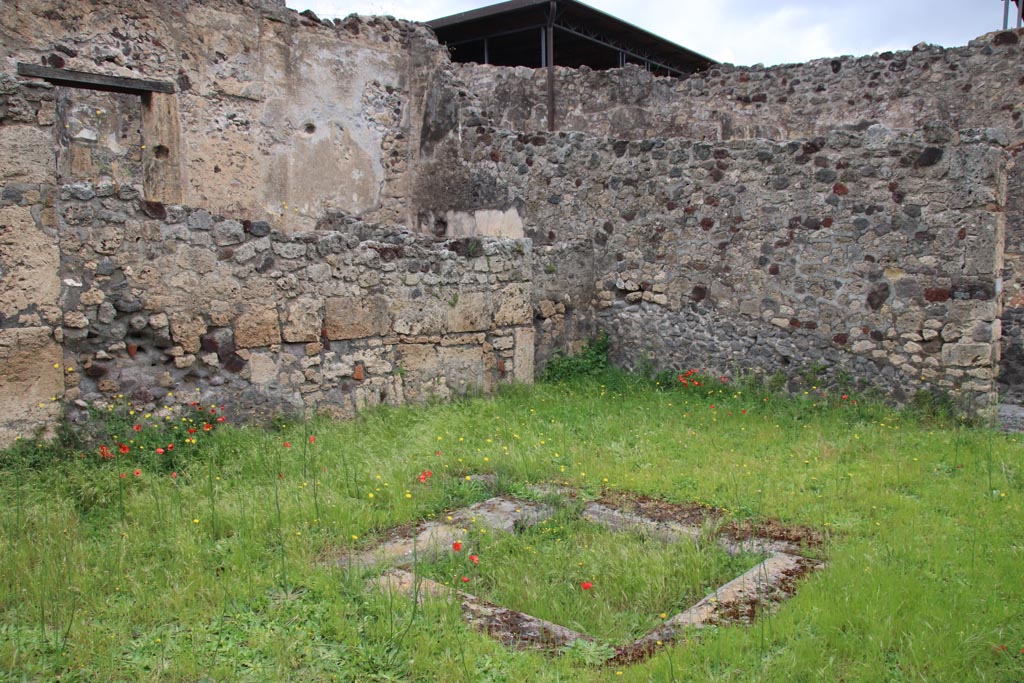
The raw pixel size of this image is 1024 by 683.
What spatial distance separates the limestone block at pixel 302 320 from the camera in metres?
5.97

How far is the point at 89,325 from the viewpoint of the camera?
512 cm

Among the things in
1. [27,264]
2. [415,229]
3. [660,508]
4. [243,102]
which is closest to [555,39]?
[415,229]

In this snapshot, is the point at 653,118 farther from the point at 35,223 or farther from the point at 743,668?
the point at 743,668

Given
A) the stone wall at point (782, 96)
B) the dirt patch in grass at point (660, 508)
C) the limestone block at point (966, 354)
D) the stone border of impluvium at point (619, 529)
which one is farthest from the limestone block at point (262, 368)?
the limestone block at point (966, 354)

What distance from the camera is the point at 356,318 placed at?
6.35m

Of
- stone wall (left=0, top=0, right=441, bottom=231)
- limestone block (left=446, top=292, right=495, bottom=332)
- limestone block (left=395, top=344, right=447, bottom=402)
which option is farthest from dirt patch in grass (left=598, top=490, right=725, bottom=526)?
stone wall (left=0, top=0, right=441, bottom=231)

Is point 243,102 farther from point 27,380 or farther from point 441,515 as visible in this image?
point 441,515

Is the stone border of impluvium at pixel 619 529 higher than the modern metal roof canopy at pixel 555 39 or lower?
lower

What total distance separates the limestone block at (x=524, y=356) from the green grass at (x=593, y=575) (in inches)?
131

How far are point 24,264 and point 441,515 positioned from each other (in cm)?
282

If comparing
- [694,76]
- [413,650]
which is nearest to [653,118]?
[694,76]

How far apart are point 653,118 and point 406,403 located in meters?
7.79

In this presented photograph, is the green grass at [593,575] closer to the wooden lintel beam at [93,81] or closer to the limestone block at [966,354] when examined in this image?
the limestone block at [966,354]

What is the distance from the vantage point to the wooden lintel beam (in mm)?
7487
